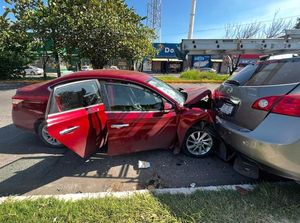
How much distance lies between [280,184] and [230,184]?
627mm

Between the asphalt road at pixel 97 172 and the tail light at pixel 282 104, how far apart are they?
1.25 m

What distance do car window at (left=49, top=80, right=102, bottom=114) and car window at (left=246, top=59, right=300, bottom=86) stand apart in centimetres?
235

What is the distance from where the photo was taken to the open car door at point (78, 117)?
2.85 m

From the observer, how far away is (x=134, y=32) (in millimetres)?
14180

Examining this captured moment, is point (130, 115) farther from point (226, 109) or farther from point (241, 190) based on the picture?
point (241, 190)

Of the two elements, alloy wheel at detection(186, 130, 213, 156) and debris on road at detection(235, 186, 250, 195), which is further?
alloy wheel at detection(186, 130, 213, 156)

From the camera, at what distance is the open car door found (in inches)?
112

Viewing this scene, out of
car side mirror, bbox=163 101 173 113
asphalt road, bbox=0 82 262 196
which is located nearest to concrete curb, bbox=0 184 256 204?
asphalt road, bbox=0 82 262 196

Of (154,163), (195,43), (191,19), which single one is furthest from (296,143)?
(191,19)

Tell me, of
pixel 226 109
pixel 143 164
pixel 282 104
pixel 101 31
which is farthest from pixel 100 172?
pixel 101 31

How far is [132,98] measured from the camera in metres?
3.57

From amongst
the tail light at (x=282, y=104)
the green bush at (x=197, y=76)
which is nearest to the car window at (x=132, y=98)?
the tail light at (x=282, y=104)

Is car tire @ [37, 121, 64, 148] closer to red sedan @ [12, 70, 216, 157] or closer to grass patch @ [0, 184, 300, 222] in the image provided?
red sedan @ [12, 70, 216, 157]

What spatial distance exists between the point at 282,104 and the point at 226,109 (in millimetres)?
961
